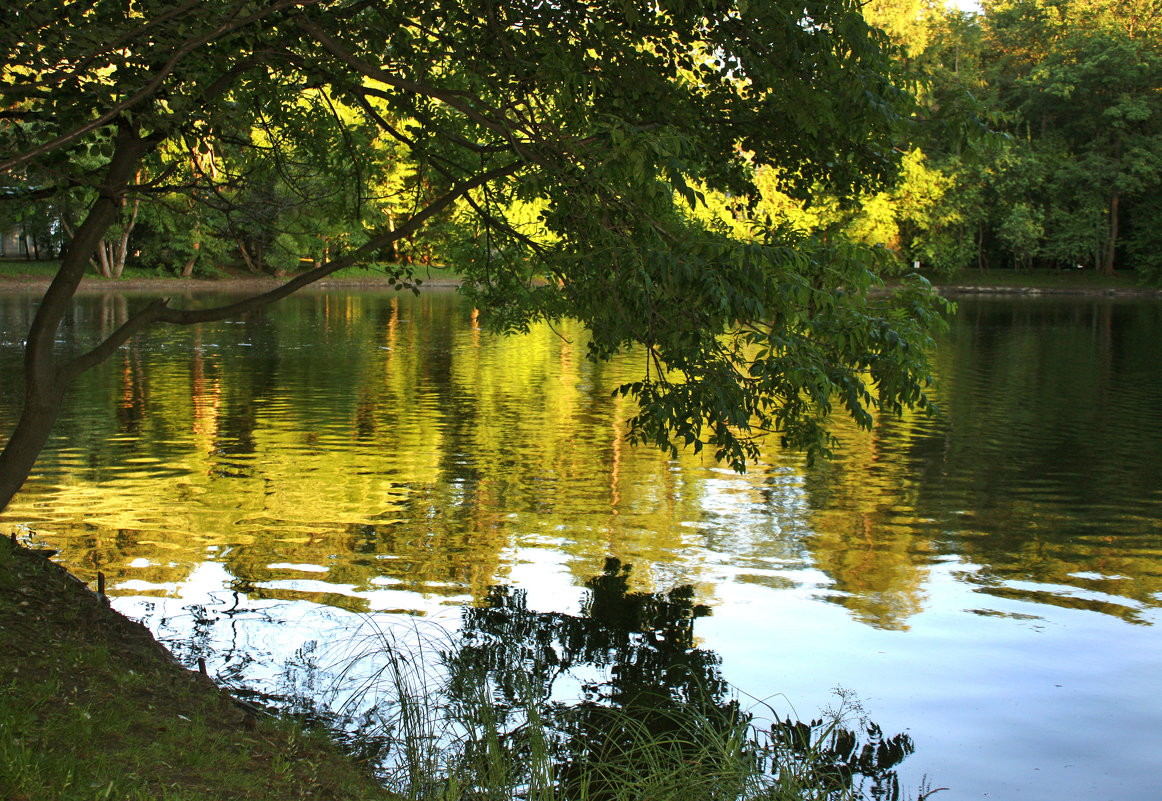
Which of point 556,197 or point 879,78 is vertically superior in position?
point 879,78

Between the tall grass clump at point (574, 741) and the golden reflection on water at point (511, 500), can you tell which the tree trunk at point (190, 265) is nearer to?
the golden reflection on water at point (511, 500)

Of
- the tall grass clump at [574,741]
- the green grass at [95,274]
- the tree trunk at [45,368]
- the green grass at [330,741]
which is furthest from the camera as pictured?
the green grass at [95,274]

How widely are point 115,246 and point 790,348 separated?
216ft

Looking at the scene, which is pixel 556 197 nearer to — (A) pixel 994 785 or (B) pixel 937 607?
(A) pixel 994 785

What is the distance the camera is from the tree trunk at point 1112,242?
213 feet

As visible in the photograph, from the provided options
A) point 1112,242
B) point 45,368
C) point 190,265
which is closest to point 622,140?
point 45,368

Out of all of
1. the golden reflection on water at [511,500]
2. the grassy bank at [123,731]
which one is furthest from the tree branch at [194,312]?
the grassy bank at [123,731]

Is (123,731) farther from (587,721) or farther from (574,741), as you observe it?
(587,721)

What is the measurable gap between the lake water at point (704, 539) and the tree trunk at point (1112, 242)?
157ft

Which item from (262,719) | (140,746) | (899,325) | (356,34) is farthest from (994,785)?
(356,34)

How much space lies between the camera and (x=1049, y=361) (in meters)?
29.6

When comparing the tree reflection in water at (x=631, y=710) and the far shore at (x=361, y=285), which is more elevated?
the far shore at (x=361, y=285)

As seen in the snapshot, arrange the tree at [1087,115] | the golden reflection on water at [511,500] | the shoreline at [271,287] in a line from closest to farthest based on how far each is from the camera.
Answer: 1. the golden reflection on water at [511,500]
2. the shoreline at [271,287]
3. the tree at [1087,115]

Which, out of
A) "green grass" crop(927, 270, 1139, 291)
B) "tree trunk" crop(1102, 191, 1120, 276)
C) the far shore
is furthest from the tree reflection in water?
"tree trunk" crop(1102, 191, 1120, 276)
